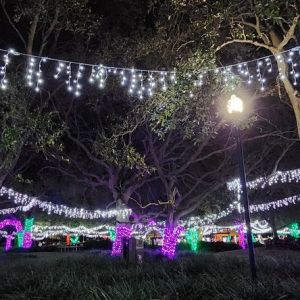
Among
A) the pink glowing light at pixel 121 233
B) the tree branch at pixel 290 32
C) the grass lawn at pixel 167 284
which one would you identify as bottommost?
the grass lawn at pixel 167 284

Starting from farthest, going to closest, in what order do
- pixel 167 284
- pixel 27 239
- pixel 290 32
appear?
pixel 27 239 < pixel 290 32 < pixel 167 284

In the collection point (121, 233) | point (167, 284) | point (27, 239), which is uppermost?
point (27, 239)

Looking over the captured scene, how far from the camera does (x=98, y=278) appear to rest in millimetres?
8297

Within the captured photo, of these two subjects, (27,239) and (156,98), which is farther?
(27,239)

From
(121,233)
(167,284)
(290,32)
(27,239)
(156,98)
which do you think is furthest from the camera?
(27,239)

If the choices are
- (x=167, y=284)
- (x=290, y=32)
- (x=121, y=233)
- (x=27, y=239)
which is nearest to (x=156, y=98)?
(x=290, y=32)

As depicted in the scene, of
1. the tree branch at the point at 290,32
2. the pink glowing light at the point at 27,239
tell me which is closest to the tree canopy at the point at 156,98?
the tree branch at the point at 290,32

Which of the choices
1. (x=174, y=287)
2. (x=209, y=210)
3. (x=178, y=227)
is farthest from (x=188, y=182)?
(x=174, y=287)

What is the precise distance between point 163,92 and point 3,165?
452 centimetres

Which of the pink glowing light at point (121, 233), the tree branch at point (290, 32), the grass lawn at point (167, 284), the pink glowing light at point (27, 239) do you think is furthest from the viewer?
the pink glowing light at point (27, 239)

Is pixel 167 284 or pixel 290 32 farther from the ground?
pixel 290 32

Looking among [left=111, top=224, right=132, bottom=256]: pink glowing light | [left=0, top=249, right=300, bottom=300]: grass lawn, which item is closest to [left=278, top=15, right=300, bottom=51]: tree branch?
[left=0, top=249, right=300, bottom=300]: grass lawn

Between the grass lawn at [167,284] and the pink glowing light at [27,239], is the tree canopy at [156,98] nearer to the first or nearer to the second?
the grass lawn at [167,284]

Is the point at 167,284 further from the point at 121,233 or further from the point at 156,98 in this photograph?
the point at 121,233
